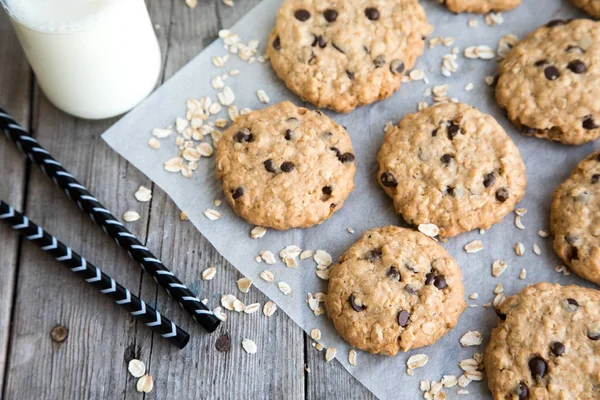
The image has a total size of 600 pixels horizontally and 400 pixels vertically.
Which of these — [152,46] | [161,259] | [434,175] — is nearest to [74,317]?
[161,259]

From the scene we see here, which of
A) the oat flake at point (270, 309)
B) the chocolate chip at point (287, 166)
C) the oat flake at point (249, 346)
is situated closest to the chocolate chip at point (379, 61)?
the chocolate chip at point (287, 166)

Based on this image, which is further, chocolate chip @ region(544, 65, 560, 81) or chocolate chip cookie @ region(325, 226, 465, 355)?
chocolate chip @ region(544, 65, 560, 81)

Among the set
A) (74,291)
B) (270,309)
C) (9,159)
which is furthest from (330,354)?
(9,159)

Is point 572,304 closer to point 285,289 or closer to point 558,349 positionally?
point 558,349

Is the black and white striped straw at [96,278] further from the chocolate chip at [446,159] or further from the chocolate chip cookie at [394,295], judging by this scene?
the chocolate chip at [446,159]

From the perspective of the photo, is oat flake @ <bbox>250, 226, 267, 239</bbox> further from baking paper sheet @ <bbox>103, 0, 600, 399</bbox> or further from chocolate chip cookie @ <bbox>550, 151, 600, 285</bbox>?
chocolate chip cookie @ <bbox>550, 151, 600, 285</bbox>

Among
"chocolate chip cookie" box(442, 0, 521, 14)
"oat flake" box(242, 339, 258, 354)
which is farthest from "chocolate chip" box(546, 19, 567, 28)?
"oat flake" box(242, 339, 258, 354)

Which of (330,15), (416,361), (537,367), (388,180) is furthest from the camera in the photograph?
(330,15)
